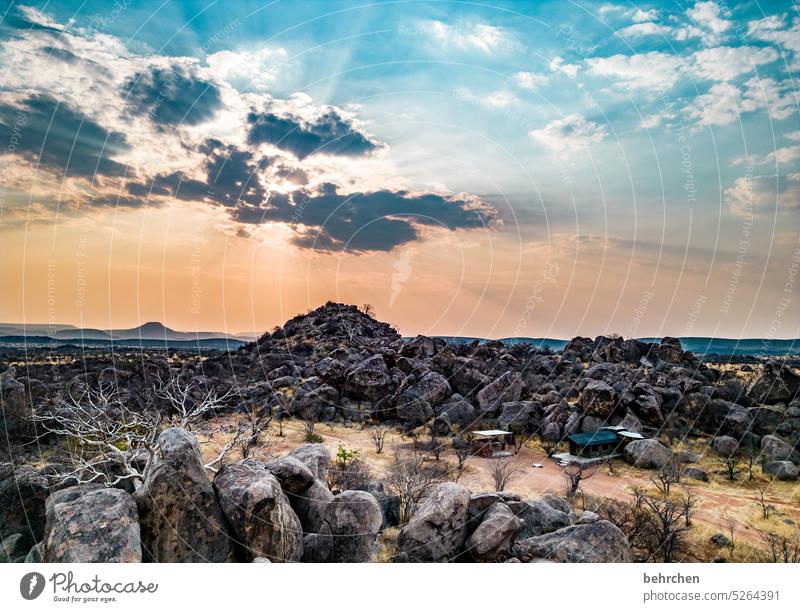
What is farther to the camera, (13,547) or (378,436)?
(378,436)

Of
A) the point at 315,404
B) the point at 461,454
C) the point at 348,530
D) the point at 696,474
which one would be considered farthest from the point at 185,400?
the point at 696,474

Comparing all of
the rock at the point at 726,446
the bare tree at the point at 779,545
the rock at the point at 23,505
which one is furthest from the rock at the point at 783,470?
the rock at the point at 23,505

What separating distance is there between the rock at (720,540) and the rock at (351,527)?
1472cm

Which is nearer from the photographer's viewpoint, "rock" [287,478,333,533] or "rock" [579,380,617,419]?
"rock" [287,478,333,533]

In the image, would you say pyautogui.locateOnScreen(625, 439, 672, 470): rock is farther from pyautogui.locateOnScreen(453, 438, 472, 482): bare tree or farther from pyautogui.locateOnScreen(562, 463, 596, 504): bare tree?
pyautogui.locateOnScreen(453, 438, 472, 482): bare tree

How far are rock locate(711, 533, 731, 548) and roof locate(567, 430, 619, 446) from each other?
13.0 m

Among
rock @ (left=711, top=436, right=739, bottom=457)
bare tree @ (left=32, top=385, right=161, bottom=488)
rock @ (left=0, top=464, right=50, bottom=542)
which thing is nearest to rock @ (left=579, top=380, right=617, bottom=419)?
rock @ (left=711, top=436, right=739, bottom=457)

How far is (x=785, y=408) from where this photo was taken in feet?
114

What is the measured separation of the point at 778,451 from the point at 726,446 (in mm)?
2949

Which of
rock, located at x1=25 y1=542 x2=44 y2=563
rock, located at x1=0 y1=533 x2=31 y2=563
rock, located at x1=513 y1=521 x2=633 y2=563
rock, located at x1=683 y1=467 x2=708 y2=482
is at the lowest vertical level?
rock, located at x1=683 y1=467 x2=708 y2=482

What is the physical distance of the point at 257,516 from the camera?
11.0 meters

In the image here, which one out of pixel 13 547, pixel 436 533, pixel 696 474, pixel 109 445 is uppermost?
Result: pixel 109 445

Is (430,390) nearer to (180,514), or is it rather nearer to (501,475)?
(501,475)

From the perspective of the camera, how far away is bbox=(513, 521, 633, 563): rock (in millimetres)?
11477
